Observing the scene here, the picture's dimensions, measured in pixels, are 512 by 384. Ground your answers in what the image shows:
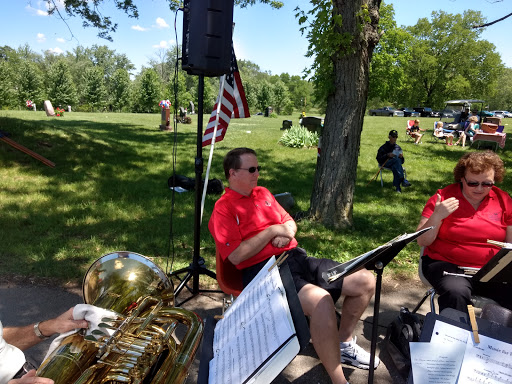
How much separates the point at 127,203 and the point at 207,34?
14.0 ft

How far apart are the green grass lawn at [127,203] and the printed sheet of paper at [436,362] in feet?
8.39

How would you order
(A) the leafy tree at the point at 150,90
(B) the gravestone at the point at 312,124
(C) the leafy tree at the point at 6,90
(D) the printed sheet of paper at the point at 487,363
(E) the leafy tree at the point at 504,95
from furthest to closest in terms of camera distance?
(E) the leafy tree at the point at 504,95, (A) the leafy tree at the point at 150,90, (C) the leafy tree at the point at 6,90, (B) the gravestone at the point at 312,124, (D) the printed sheet of paper at the point at 487,363

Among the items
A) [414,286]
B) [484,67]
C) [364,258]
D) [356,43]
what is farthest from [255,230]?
[484,67]

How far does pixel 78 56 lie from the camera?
228ft

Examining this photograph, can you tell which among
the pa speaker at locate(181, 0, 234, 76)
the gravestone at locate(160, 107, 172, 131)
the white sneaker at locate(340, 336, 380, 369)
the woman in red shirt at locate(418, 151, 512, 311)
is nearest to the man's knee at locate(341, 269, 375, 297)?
the white sneaker at locate(340, 336, 380, 369)

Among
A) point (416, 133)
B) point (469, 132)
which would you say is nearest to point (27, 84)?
point (416, 133)

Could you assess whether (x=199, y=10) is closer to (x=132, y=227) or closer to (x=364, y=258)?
(x=364, y=258)

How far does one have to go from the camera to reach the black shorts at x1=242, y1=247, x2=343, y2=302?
2670 mm

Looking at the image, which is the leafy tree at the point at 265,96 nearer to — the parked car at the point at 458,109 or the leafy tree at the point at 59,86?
the parked car at the point at 458,109

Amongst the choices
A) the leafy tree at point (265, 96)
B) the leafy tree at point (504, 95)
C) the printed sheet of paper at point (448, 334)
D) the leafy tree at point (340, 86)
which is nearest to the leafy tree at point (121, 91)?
the leafy tree at point (265, 96)

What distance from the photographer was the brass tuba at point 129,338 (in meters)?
1.68

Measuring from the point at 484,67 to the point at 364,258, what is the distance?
57.6 metres

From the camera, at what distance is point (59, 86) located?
42.5 meters

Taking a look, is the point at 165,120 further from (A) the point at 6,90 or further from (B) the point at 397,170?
(A) the point at 6,90
